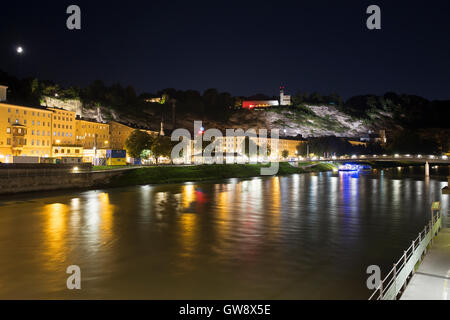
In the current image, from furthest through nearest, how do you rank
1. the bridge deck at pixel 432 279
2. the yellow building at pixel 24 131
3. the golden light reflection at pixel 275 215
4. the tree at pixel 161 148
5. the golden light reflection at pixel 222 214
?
the tree at pixel 161 148 < the yellow building at pixel 24 131 < the golden light reflection at pixel 275 215 < the golden light reflection at pixel 222 214 < the bridge deck at pixel 432 279

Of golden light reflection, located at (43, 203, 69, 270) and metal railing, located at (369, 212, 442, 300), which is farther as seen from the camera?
golden light reflection, located at (43, 203, 69, 270)

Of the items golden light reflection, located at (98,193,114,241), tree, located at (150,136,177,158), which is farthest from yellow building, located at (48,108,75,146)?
golden light reflection, located at (98,193,114,241)

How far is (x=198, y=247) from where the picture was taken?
68.7 ft

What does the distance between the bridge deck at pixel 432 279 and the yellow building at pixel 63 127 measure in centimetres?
8285

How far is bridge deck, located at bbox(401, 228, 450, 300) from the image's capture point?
1051cm

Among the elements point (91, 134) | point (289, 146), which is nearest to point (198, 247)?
point (91, 134)

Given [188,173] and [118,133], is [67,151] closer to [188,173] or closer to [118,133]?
[188,173]

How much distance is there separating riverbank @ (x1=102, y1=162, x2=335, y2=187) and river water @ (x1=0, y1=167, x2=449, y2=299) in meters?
19.8

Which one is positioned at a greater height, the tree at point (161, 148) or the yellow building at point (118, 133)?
the yellow building at point (118, 133)

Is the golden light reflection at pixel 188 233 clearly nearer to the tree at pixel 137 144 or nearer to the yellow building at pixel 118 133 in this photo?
the tree at pixel 137 144

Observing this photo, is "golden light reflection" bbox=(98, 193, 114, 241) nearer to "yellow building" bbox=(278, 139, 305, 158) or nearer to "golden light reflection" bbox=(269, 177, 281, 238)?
"golden light reflection" bbox=(269, 177, 281, 238)

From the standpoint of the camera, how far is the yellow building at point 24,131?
6838 centimetres

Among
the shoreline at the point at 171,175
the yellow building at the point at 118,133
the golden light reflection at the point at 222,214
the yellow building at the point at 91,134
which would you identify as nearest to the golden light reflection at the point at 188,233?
the golden light reflection at the point at 222,214

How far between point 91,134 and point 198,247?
8937 centimetres
